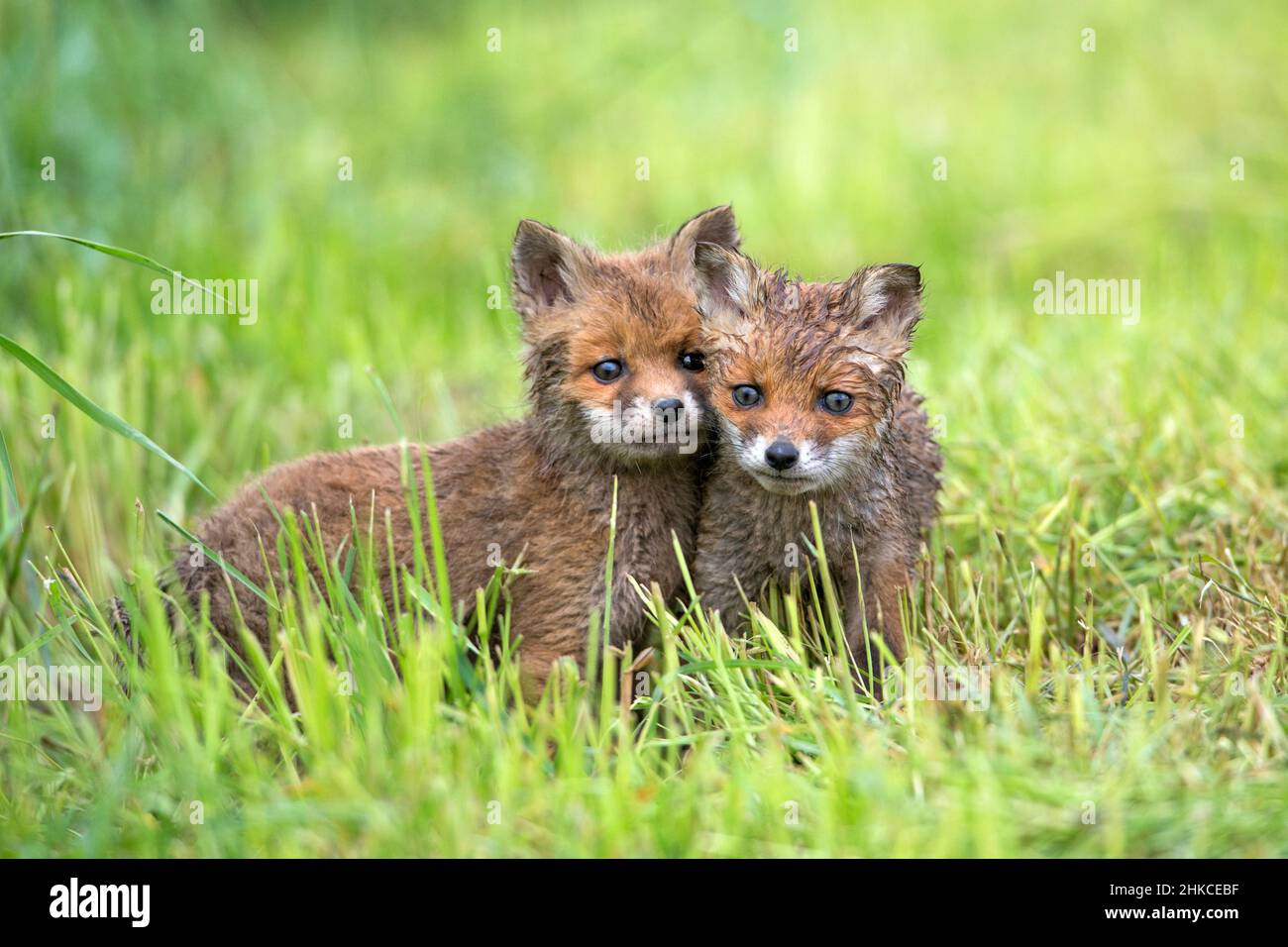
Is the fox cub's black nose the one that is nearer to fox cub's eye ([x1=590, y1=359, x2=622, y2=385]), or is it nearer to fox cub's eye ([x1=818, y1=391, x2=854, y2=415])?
fox cub's eye ([x1=818, y1=391, x2=854, y2=415])

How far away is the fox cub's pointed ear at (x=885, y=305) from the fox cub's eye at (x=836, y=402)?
0.24m

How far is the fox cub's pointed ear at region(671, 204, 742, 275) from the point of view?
18.2ft

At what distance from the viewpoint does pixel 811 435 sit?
4.92 m

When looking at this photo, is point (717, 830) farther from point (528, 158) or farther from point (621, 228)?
point (528, 158)

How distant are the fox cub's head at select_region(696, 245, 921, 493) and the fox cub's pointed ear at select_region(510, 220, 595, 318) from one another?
0.54 meters

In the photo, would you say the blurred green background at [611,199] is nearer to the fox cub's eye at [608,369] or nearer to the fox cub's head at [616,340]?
the fox cub's head at [616,340]

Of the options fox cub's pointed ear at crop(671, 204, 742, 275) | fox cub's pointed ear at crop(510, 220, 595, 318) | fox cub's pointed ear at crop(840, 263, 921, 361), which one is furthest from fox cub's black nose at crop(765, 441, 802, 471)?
fox cub's pointed ear at crop(510, 220, 595, 318)

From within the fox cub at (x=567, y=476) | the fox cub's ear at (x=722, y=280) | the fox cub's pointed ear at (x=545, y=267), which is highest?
the fox cub's pointed ear at (x=545, y=267)

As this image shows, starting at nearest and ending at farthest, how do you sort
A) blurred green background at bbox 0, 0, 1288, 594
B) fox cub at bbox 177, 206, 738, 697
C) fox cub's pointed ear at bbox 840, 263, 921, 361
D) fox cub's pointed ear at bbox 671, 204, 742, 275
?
fox cub's pointed ear at bbox 840, 263, 921, 361
fox cub at bbox 177, 206, 738, 697
fox cub's pointed ear at bbox 671, 204, 742, 275
blurred green background at bbox 0, 0, 1288, 594

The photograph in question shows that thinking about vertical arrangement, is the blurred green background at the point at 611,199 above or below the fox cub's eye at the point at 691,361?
above

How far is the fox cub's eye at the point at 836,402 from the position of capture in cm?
500

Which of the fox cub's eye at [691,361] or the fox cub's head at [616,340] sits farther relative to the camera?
the fox cub's eye at [691,361]

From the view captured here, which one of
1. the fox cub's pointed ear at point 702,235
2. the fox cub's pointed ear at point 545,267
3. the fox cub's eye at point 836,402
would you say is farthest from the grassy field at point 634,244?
the fox cub's pointed ear at point 702,235
